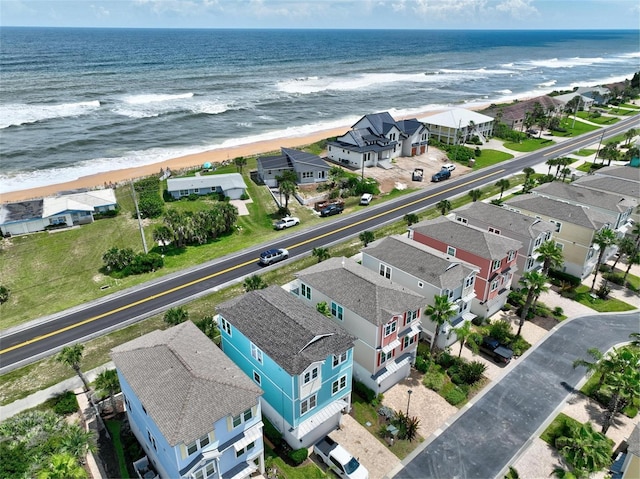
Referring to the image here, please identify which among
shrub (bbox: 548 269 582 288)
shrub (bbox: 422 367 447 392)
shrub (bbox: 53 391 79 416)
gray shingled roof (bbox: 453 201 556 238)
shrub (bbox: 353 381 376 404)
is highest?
gray shingled roof (bbox: 453 201 556 238)

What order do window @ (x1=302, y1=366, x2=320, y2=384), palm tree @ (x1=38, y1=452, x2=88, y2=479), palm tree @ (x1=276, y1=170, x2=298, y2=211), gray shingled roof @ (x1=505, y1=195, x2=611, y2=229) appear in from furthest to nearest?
palm tree @ (x1=276, y1=170, x2=298, y2=211) → gray shingled roof @ (x1=505, y1=195, x2=611, y2=229) → window @ (x1=302, y1=366, x2=320, y2=384) → palm tree @ (x1=38, y1=452, x2=88, y2=479)

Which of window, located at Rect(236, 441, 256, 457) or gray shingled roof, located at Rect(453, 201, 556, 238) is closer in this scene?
window, located at Rect(236, 441, 256, 457)

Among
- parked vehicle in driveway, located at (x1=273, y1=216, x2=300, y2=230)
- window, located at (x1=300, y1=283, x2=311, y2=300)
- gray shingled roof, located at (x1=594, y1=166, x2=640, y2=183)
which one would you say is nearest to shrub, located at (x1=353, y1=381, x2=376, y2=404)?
window, located at (x1=300, y1=283, x2=311, y2=300)

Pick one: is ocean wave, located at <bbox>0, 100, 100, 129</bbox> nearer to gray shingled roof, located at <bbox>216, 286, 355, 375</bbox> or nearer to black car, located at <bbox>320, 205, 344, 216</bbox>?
black car, located at <bbox>320, 205, 344, 216</bbox>

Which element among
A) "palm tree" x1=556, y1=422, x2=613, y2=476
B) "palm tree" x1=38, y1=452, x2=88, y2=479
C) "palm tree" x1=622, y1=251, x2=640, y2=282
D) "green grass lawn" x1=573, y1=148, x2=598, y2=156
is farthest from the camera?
"green grass lawn" x1=573, y1=148, x2=598, y2=156

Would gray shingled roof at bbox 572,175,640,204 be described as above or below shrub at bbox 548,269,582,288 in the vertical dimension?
above

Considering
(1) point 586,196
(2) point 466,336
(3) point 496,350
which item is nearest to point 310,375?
(2) point 466,336

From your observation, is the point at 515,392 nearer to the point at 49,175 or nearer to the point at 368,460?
the point at 368,460
